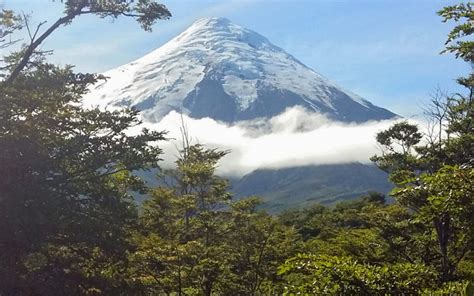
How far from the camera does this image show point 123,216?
55.7 ft

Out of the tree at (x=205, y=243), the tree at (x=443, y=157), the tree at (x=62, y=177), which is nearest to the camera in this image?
the tree at (x=443, y=157)

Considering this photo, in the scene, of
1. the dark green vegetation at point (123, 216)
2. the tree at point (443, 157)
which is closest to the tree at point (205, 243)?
the dark green vegetation at point (123, 216)

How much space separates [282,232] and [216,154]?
6027 millimetres

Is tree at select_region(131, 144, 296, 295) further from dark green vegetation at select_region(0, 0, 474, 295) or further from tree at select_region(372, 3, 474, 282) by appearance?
tree at select_region(372, 3, 474, 282)

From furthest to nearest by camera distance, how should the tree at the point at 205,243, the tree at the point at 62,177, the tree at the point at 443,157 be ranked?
1. the tree at the point at 205,243
2. the tree at the point at 62,177
3. the tree at the point at 443,157

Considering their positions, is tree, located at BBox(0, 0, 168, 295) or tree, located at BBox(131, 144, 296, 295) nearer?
tree, located at BBox(0, 0, 168, 295)

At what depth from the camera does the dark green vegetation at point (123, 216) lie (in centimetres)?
1454

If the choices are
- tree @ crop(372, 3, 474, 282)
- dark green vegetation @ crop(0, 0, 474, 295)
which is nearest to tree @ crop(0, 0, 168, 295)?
dark green vegetation @ crop(0, 0, 474, 295)

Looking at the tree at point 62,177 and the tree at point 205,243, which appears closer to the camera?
the tree at point 62,177

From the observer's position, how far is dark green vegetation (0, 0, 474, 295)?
47.7 ft

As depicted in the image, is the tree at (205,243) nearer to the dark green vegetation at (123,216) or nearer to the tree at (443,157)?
the dark green vegetation at (123,216)

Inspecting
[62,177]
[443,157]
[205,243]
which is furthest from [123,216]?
[443,157]

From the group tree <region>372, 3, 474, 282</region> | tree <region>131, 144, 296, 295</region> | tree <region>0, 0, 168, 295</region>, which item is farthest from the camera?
tree <region>131, 144, 296, 295</region>

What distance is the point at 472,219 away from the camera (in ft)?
27.4
